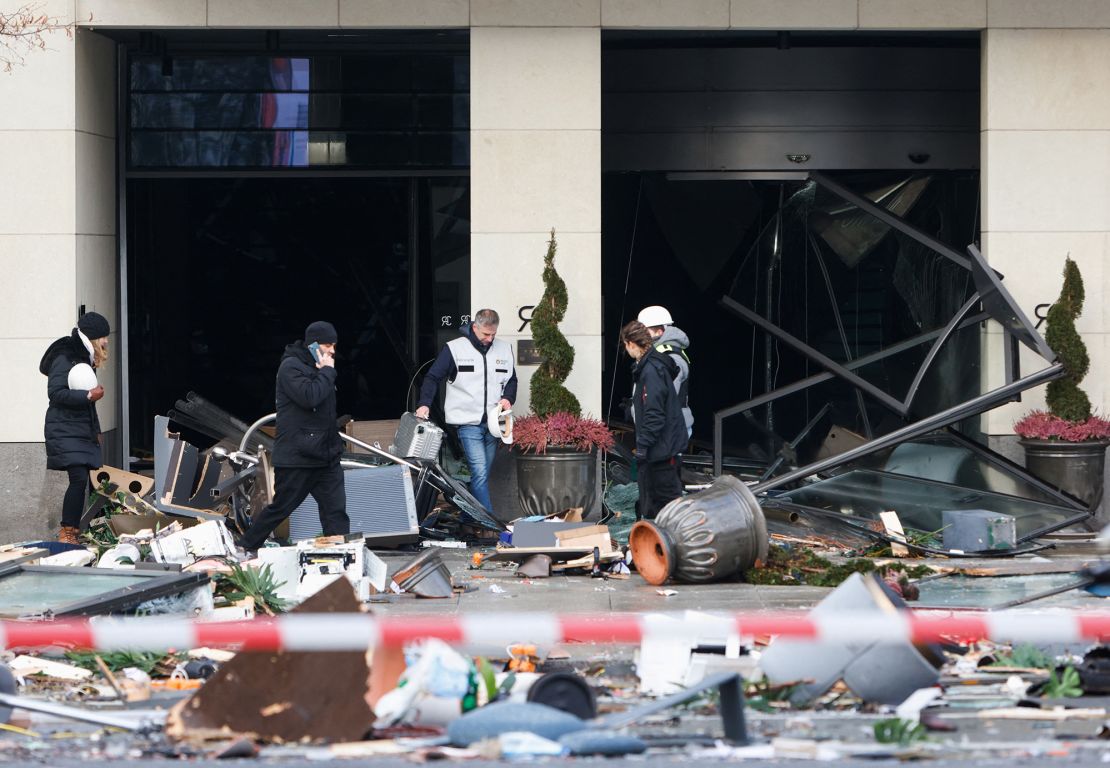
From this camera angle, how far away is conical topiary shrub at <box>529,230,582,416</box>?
43.7ft

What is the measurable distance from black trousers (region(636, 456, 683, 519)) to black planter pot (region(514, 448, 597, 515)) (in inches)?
55.4

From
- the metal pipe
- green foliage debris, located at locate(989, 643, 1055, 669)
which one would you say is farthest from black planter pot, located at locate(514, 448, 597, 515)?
green foliage debris, located at locate(989, 643, 1055, 669)

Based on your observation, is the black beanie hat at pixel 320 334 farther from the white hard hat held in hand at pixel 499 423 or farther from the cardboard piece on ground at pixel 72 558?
the white hard hat held in hand at pixel 499 423

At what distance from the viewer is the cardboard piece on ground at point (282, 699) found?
21.1 ft

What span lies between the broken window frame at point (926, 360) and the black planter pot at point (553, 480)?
4.64 feet

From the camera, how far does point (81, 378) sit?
39.3 ft

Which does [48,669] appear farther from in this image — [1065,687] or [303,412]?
[1065,687]

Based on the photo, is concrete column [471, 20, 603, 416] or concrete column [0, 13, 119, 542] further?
concrete column [471, 20, 603, 416]

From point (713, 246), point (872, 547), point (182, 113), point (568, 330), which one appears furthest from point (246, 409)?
point (872, 547)

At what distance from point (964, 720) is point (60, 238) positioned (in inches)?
370

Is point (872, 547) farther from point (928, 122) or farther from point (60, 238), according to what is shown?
point (60, 238)

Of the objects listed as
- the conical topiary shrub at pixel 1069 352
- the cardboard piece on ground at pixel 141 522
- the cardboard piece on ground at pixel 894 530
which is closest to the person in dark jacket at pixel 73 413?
the cardboard piece on ground at pixel 141 522

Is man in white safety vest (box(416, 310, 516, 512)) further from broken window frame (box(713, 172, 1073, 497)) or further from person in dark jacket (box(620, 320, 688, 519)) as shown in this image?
broken window frame (box(713, 172, 1073, 497))

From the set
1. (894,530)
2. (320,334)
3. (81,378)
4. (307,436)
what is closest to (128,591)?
(307,436)
